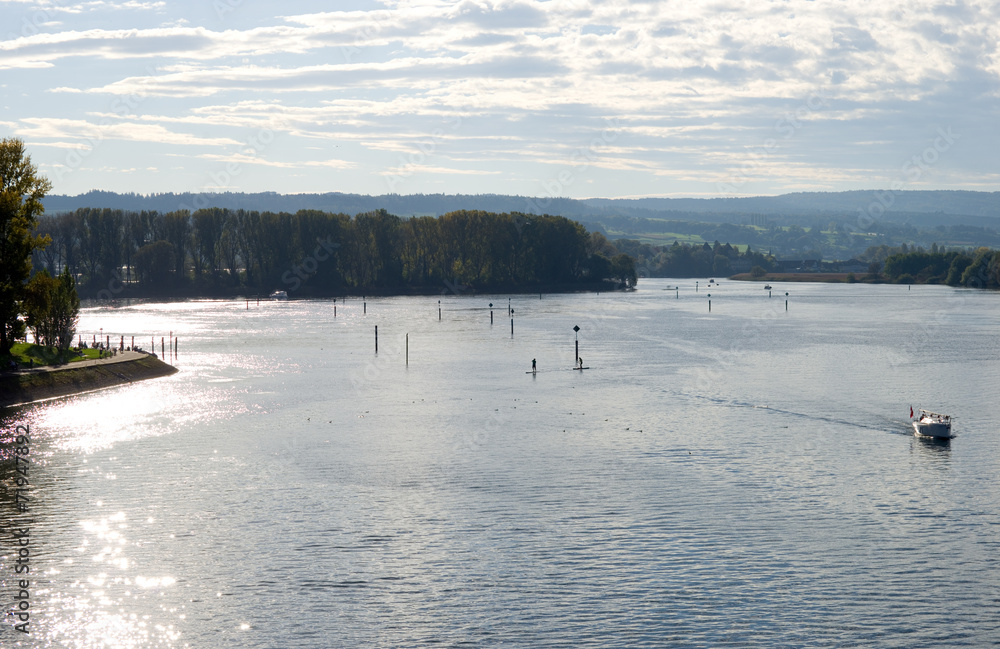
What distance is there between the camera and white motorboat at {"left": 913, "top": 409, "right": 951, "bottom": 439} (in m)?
71.9

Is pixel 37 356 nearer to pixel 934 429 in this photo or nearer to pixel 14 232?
pixel 14 232

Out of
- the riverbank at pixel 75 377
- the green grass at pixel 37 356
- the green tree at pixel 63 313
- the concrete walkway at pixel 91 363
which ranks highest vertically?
the green tree at pixel 63 313

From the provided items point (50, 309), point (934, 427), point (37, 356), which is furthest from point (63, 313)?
point (934, 427)

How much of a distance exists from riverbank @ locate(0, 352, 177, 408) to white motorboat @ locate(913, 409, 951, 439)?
76590 millimetres

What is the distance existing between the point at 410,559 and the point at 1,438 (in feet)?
143

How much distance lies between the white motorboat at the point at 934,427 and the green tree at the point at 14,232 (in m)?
79.5

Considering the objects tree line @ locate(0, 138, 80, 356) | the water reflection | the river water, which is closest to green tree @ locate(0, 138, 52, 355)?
tree line @ locate(0, 138, 80, 356)

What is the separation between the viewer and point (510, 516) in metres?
51.4

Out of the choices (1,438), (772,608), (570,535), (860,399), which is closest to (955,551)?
(772,608)

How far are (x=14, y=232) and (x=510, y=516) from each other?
6222 cm

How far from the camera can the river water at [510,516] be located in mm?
37344

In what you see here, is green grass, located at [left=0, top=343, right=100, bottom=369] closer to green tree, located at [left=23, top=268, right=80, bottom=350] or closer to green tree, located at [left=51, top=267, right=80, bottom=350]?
green tree, located at [left=23, top=268, right=80, bottom=350]

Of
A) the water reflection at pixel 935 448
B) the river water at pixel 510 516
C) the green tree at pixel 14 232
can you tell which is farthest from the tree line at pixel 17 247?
the water reflection at pixel 935 448

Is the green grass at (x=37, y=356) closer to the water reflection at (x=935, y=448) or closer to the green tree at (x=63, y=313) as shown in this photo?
the green tree at (x=63, y=313)
